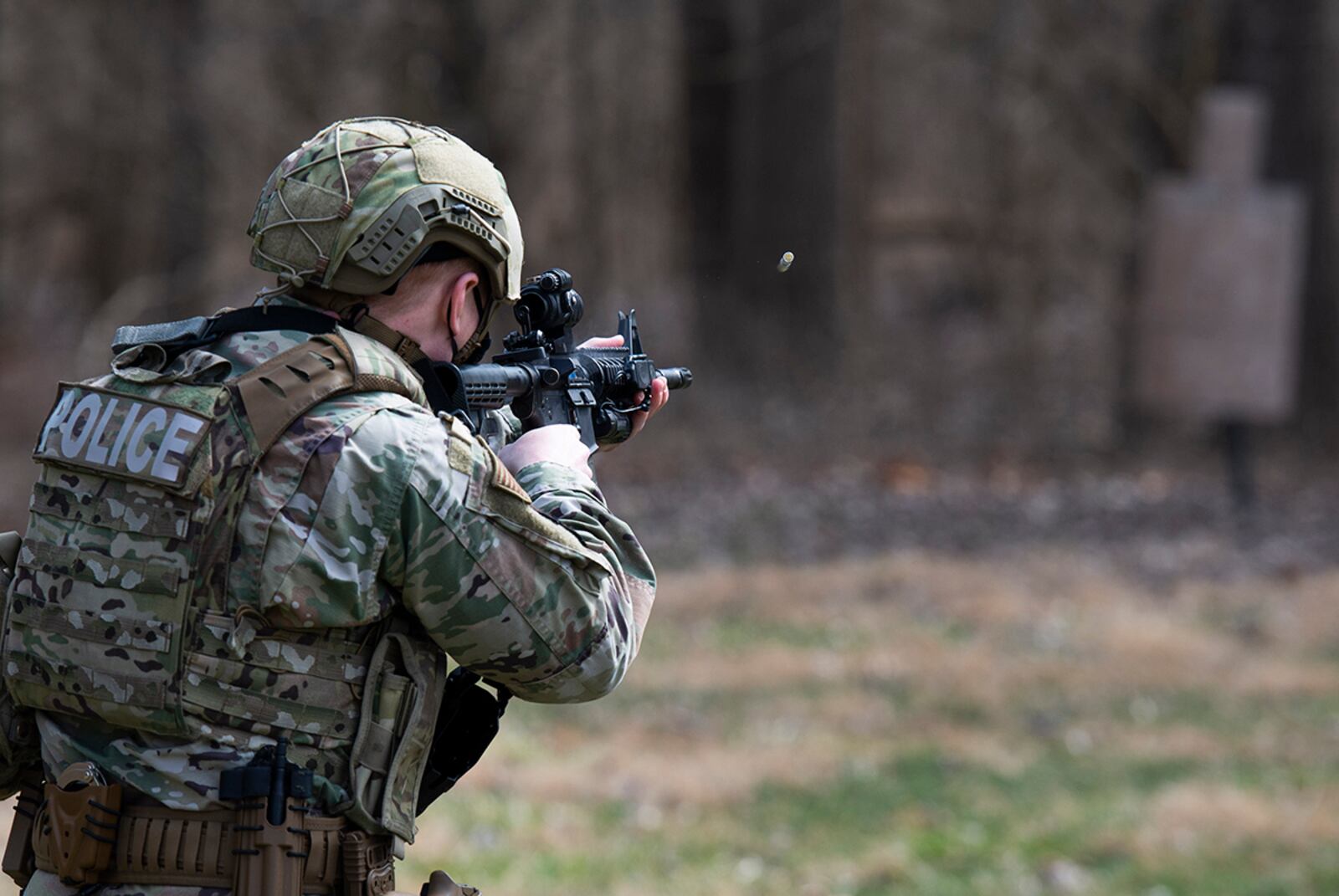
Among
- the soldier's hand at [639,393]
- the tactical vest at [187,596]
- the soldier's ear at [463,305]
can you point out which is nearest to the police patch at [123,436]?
the tactical vest at [187,596]

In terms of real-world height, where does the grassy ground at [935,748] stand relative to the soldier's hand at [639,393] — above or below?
below

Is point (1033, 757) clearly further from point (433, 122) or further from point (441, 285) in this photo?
point (433, 122)

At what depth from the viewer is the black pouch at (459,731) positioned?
2932mm

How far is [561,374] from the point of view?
Result: 3.22 meters

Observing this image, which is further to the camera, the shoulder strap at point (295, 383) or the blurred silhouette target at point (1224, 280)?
the blurred silhouette target at point (1224, 280)

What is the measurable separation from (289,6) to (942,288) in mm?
12556

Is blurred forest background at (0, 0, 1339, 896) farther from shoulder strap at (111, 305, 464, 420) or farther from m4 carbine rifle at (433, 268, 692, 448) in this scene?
shoulder strap at (111, 305, 464, 420)

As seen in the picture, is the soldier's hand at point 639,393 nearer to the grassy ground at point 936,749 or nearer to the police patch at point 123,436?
the police patch at point 123,436

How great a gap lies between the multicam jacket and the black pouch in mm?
218

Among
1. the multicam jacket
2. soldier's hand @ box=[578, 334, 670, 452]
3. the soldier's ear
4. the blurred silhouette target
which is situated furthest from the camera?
the blurred silhouette target

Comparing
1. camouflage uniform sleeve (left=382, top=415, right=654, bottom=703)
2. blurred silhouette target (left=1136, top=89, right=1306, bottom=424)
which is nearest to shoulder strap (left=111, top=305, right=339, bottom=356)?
camouflage uniform sleeve (left=382, top=415, right=654, bottom=703)

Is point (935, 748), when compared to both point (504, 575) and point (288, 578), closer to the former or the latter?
point (504, 575)

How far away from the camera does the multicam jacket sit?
8.27 ft

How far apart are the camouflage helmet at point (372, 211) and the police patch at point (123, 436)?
1.10 feet
